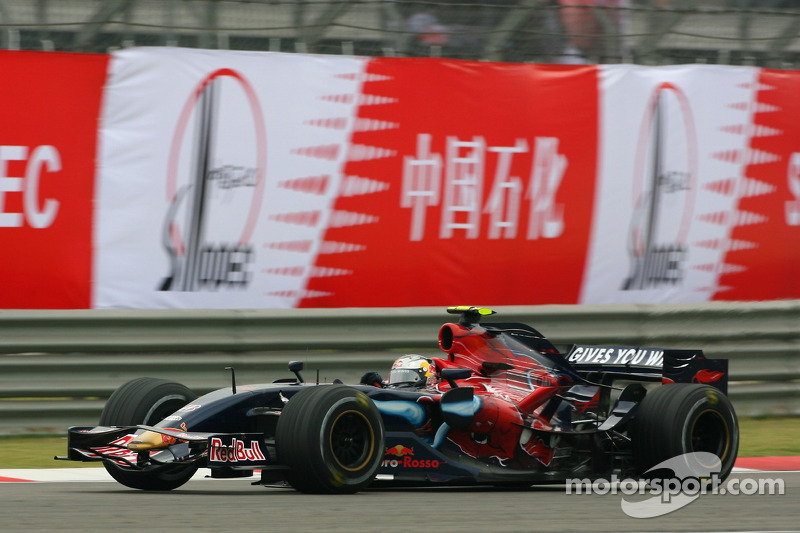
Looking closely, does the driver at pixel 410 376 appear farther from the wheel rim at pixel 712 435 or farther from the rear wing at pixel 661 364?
the wheel rim at pixel 712 435

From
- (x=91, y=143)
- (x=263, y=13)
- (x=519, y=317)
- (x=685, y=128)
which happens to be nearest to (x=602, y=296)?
(x=519, y=317)

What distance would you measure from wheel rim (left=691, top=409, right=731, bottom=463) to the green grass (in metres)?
2.36

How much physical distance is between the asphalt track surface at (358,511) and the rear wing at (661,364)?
1168 mm

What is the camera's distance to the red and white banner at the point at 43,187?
10883 mm

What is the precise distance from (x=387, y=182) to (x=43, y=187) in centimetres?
308

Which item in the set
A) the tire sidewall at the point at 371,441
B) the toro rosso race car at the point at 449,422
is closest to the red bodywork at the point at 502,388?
the toro rosso race car at the point at 449,422

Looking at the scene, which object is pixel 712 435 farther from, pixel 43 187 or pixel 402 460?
pixel 43 187

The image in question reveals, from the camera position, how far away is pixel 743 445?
1170 cm

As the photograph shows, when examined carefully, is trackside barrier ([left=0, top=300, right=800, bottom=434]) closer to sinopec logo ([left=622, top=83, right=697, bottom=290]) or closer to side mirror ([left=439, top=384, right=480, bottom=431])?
sinopec logo ([left=622, top=83, right=697, bottom=290])

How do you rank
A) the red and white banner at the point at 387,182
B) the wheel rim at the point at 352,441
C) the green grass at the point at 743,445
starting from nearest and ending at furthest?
the wheel rim at the point at 352,441, the green grass at the point at 743,445, the red and white banner at the point at 387,182

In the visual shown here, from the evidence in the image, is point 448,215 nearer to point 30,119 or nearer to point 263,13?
point 263,13

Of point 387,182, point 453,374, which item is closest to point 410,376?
point 453,374

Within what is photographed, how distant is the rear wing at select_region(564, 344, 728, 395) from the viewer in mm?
9328

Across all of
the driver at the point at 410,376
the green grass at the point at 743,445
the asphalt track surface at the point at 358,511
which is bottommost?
the green grass at the point at 743,445
